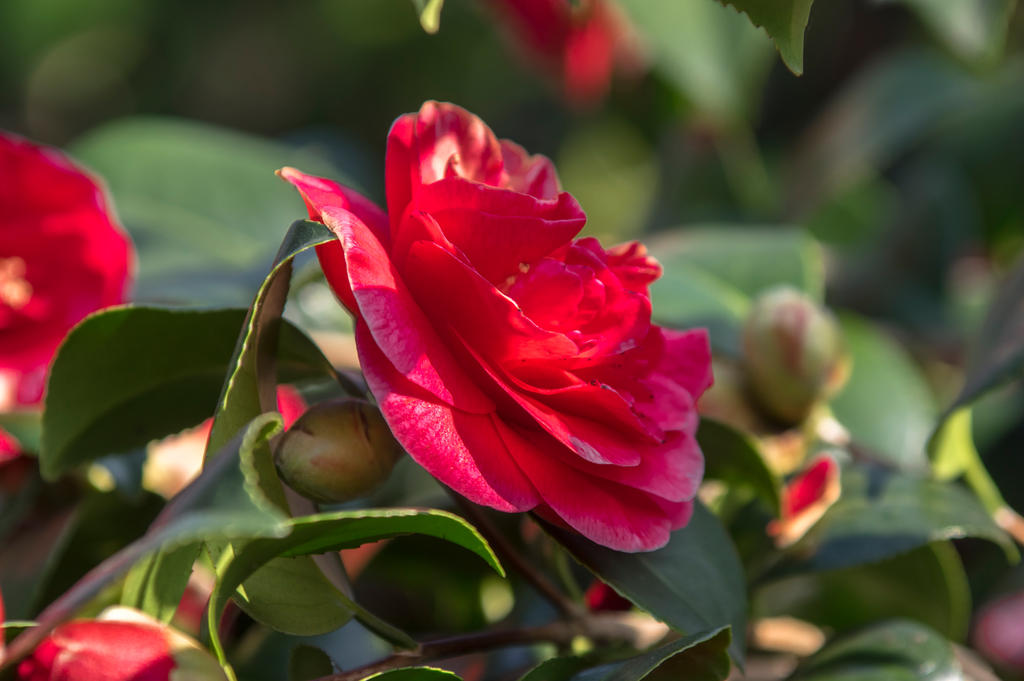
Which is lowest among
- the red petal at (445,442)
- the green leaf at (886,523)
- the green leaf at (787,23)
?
the green leaf at (886,523)

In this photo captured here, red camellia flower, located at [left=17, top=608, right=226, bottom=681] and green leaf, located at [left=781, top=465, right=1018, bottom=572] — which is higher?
red camellia flower, located at [left=17, top=608, right=226, bottom=681]

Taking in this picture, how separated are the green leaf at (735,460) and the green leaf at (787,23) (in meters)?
0.20

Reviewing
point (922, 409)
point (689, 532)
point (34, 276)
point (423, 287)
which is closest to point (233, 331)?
point (423, 287)

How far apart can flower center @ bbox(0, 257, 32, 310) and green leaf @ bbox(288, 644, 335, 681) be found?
1.33ft

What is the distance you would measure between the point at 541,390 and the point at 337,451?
0.08 meters

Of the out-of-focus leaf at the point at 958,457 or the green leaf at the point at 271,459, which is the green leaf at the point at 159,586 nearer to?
the green leaf at the point at 271,459

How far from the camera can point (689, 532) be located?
18.8 inches

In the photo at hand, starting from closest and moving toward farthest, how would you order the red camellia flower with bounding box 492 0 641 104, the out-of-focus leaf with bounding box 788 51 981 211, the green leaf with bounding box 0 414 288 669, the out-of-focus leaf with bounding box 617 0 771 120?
the green leaf with bounding box 0 414 288 669
the out-of-focus leaf with bounding box 617 0 771 120
the out-of-focus leaf with bounding box 788 51 981 211
the red camellia flower with bounding box 492 0 641 104

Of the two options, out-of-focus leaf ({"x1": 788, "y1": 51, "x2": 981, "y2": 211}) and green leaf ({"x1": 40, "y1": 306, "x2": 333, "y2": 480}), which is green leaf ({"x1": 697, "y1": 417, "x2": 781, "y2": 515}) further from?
out-of-focus leaf ({"x1": 788, "y1": 51, "x2": 981, "y2": 211})

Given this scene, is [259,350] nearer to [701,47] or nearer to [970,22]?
[970,22]

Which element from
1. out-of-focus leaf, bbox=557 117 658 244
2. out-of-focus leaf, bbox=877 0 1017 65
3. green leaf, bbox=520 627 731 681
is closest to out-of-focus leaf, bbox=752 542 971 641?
green leaf, bbox=520 627 731 681

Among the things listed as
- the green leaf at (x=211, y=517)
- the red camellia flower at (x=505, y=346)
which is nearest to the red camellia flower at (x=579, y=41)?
the red camellia flower at (x=505, y=346)

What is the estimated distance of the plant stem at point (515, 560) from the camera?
468 millimetres

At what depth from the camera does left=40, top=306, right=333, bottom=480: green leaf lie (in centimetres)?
46
